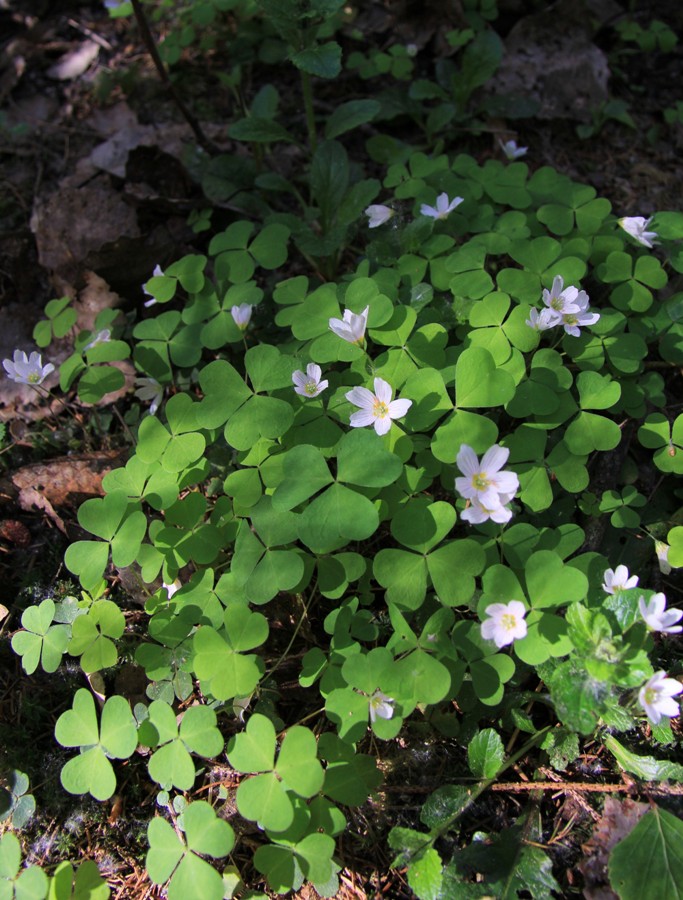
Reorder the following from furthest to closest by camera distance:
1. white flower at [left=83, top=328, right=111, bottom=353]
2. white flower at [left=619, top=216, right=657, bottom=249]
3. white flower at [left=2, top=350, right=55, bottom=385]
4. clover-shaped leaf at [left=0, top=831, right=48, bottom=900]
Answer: white flower at [left=83, top=328, right=111, bottom=353]
white flower at [left=2, top=350, right=55, bottom=385]
white flower at [left=619, top=216, right=657, bottom=249]
clover-shaped leaf at [left=0, top=831, right=48, bottom=900]

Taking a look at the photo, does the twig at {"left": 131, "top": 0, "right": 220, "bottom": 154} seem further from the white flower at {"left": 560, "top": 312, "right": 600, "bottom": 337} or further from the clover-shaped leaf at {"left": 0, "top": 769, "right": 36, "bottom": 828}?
the clover-shaped leaf at {"left": 0, "top": 769, "right": 36, "bottom": 828}

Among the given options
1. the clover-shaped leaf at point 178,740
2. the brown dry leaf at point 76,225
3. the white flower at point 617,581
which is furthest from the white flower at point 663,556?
the brown dry leaf at point 76,225

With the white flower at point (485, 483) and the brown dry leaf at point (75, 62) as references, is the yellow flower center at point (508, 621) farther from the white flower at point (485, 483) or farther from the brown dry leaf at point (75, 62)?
the brown dry leaf at point (75, 62)

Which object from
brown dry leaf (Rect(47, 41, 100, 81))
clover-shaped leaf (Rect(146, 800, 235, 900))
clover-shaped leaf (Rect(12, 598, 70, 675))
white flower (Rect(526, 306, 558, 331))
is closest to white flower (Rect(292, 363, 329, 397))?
white flower (Rect(526, 306, 558, 331))

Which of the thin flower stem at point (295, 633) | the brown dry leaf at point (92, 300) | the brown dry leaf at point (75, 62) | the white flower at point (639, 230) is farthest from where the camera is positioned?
the brown dry leaf at point (75, 62)

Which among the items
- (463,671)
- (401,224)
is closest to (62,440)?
(401,224)

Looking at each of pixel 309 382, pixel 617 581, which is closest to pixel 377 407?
pixel 309 382
